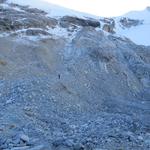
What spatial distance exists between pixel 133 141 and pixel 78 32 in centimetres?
2416

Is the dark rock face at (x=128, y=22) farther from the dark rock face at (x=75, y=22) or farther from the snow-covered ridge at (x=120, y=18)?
the dark rock face at (x=75, y=22)

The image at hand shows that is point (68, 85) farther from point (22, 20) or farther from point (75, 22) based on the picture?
point (75, 22)

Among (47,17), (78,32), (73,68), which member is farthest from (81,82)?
(47,17)

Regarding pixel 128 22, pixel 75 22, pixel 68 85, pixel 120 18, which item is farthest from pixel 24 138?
pixel 120 18

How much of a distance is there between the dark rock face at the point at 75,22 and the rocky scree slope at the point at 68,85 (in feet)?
0.36

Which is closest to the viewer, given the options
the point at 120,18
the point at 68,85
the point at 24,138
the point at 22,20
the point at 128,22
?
the point at 24,138

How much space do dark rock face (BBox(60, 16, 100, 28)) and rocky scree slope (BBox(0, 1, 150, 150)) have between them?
0.11 m

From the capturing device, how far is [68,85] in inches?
1188

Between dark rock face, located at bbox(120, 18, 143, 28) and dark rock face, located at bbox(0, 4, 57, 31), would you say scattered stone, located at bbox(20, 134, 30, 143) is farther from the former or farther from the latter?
dark rock face, located at bbox(120, 18, 143, 28)

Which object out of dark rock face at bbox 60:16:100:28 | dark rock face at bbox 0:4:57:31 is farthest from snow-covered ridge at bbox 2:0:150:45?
dark rock face at bbox 0:4:57:31

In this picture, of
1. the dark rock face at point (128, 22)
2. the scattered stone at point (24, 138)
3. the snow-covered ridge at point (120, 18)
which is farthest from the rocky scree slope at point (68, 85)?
the dark rock face at point (128, 22)

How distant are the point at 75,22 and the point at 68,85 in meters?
16.6

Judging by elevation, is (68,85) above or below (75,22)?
below

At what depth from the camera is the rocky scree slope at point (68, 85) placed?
1939cm
